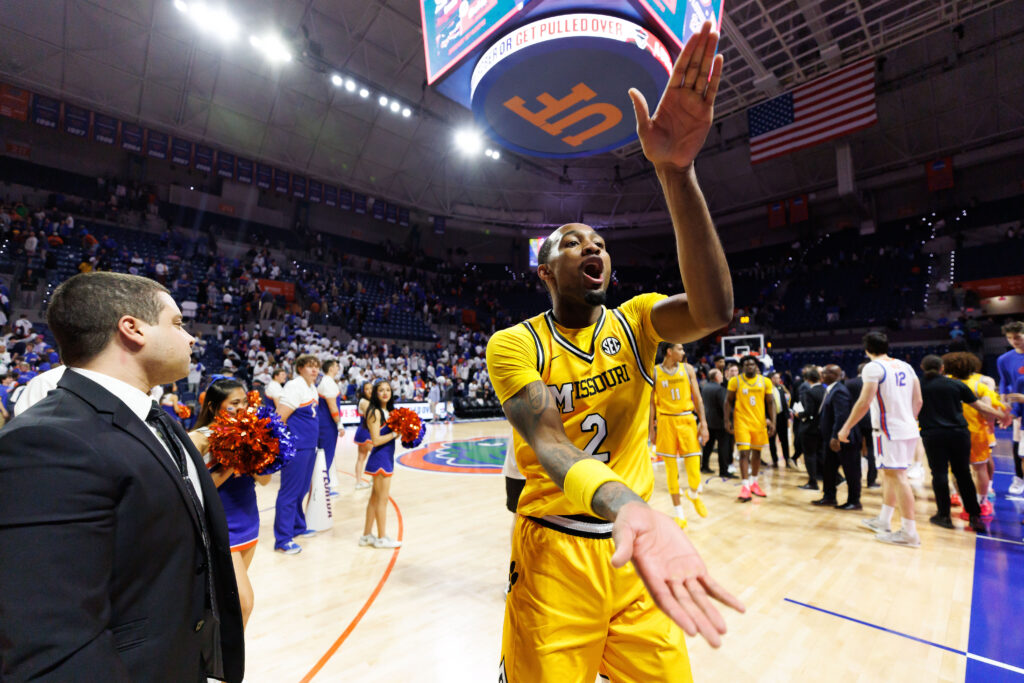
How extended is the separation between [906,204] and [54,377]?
31.3 metres

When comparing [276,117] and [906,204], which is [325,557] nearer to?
[276,117]

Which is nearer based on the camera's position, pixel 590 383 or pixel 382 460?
pixel 590 383

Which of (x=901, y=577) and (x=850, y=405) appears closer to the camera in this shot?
(x=901, y=577)

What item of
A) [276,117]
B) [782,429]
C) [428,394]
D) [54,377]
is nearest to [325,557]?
[54,377]

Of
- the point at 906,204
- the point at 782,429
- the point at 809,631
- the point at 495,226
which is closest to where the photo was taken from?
the point at 809,631

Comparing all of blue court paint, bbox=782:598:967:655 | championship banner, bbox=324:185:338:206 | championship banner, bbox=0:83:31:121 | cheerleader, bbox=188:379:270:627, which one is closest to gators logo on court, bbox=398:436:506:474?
blue court paint, bbox=782:598:967:655

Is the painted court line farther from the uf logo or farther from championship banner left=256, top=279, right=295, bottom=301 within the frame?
championship banner left=256, top=279, right=295, bottom=301

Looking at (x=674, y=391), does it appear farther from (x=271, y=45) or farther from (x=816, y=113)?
(x=271, y=45)

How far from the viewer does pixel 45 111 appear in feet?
52.0

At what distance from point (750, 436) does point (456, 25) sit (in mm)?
7293

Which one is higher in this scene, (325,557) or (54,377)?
(54,377)

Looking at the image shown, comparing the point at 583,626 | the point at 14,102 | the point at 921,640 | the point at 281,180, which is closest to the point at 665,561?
the point at 583,626

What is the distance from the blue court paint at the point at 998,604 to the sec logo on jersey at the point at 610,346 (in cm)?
307

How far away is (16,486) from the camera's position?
104 centimetres
